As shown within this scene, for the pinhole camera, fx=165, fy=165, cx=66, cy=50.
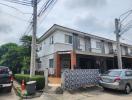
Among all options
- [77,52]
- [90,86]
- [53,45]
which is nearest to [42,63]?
[53,45]

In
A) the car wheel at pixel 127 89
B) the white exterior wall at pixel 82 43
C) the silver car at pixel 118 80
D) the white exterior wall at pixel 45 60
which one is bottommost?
the car wheel at pixel 127 89

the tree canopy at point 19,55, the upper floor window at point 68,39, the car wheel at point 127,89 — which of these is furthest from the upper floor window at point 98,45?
the car wheel at point 127,89

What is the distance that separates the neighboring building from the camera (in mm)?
20016

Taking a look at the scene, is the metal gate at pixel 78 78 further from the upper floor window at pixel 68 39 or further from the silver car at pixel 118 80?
the upper floor window at pixel 68 39

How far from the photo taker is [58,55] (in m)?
20.0

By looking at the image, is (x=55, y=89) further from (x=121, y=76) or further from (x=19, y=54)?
(x=19, y=54)

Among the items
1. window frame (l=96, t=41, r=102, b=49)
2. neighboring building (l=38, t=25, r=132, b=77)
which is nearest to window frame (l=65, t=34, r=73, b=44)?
neighboring building (l=38, t=25, r=132, b=77)

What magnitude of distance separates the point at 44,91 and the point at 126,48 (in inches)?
1147

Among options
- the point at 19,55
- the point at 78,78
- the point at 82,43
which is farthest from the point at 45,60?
the point at 78,78

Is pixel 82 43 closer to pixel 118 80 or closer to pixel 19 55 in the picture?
pixel 19 55

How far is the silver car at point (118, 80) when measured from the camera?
11.1m

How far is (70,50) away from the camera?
1856 centimetres

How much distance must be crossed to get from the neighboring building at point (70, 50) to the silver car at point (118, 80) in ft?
20.6

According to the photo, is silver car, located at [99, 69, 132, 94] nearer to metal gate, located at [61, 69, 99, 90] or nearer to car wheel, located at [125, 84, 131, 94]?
car wheel, located at [125, 84, 131, 94]
